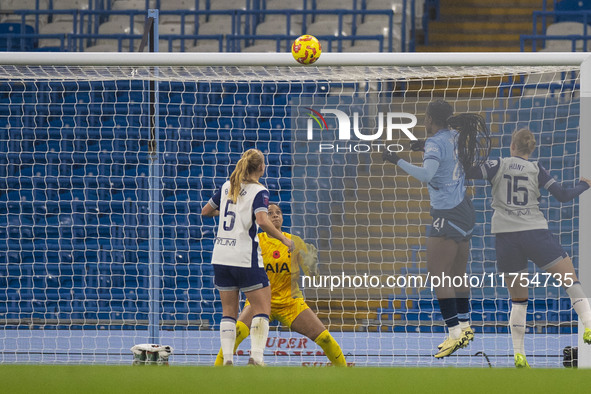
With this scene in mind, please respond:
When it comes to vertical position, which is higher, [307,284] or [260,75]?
[260,75]

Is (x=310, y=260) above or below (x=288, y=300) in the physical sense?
above

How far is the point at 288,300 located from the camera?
575 centimetres

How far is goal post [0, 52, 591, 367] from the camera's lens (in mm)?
5988

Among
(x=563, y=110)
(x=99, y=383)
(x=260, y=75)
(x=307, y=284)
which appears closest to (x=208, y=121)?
(x=307, y=284)

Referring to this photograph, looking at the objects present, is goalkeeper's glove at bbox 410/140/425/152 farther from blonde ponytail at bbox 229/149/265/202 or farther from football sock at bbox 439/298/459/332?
blonde ponytail at bbox 229/149/265/202

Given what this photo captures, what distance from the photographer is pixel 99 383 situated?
3758mm

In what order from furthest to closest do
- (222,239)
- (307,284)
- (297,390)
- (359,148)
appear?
(359,148)
(307,284)
(222,239)
(297,390)

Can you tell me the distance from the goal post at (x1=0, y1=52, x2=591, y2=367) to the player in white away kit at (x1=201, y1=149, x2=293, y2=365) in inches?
34.2

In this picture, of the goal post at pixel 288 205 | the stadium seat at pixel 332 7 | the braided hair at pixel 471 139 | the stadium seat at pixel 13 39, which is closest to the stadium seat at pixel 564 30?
the goal post at pixel 288 205

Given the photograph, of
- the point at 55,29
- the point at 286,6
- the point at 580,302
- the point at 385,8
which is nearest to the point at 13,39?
the point at 55,29

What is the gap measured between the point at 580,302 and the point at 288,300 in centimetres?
193

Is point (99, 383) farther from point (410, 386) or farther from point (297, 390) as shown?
point (410, 386)

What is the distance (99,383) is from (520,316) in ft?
10.1

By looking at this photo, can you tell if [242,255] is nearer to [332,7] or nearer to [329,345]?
[329,345]
